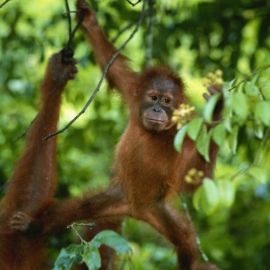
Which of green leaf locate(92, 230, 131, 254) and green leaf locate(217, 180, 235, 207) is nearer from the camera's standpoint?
green leaf locate(217, 180, 235, 207)

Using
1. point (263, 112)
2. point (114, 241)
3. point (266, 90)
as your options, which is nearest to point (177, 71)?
point (114, 241)

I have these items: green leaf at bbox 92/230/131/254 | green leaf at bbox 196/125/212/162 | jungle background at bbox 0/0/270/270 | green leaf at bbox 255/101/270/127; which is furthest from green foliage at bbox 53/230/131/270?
jungle background at bbox 0/0/270/270

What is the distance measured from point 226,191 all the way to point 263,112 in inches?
10.8

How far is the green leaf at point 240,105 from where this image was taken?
230 cm

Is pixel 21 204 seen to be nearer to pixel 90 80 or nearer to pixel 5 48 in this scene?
pixel 5 48

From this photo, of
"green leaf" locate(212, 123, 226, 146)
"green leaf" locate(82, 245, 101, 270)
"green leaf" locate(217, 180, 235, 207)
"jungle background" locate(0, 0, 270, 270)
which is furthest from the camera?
"jungle background" locate(0, 0, 270, 270)

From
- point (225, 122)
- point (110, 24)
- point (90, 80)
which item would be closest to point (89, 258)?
point (225, 122)

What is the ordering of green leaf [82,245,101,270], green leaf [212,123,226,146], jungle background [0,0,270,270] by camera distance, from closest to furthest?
green leaf [212,123,226,146]
green leaf [82,245,101,270]
jungle background [0,0,270,270]

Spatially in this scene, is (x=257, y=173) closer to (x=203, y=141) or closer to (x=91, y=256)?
(x=203, y=141)

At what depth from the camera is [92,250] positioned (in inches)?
115

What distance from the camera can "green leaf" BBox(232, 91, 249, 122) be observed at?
90.7 inches

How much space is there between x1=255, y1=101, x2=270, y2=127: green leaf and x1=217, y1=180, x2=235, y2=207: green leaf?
222 mm

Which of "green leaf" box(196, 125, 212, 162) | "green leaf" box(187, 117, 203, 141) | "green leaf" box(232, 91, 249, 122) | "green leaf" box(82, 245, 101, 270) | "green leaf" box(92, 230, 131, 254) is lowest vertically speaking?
"green leaf" box(82, 245, 101, 270)

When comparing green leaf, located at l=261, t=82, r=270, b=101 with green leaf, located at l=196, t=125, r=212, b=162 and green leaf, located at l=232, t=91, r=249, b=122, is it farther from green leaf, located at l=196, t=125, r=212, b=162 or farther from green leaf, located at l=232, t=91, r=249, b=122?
green leaf, located at l=196, t=125, r=212, b=162
